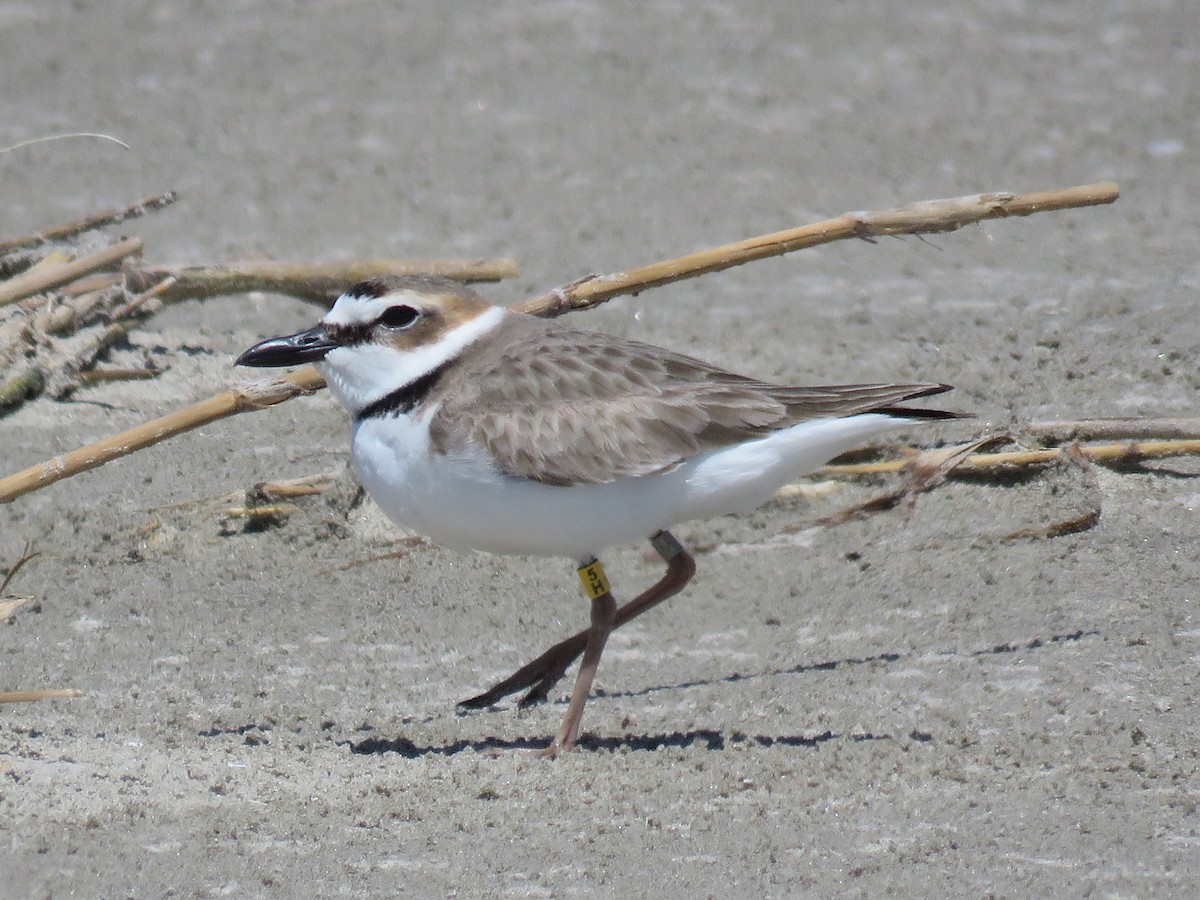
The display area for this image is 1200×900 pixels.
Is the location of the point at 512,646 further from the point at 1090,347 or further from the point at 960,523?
the point at 1090,347

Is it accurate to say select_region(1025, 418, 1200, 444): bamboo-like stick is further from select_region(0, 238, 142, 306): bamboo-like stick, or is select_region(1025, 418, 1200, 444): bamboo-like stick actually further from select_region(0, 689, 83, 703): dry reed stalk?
select_region(0, 238, 142, 306): bamboo-like stick

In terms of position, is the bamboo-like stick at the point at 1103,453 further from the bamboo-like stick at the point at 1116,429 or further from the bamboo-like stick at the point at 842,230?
the bamboo-like stick at the point at 842,230

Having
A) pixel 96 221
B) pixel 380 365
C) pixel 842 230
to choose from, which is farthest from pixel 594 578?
pixel 96 221

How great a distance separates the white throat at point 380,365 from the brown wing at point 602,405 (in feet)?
0.33

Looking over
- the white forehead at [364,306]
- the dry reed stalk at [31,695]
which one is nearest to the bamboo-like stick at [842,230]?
the white forehead at [364,306]

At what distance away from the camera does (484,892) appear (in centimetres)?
374

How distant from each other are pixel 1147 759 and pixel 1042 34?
811 centimetres

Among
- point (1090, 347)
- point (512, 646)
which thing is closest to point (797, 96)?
point (1090, 347)

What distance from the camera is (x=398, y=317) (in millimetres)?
4871

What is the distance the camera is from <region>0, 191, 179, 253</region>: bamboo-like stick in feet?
21.2

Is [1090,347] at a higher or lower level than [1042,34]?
lower

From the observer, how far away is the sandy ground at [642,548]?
4.04 m

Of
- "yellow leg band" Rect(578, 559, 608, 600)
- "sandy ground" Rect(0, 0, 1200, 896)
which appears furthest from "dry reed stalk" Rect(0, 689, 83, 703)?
"yellow leg band" Rect(578, 559, 608, 600)

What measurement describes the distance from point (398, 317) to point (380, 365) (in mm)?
160
